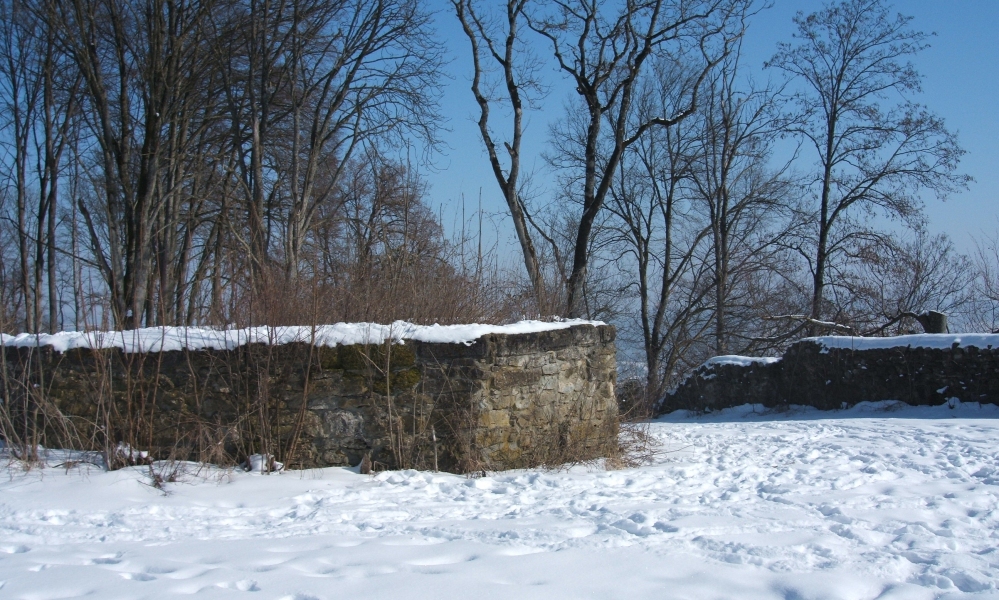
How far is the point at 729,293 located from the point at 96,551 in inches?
792

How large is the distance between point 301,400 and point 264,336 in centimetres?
64

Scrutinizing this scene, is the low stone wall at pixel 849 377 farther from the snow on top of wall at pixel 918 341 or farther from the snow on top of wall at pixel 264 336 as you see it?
the snow on top of wall at pixel 264 336

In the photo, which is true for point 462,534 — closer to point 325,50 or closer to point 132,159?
point 325,50

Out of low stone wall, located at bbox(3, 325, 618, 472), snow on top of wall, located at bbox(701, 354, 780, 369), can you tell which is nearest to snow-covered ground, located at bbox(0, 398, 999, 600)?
low stone wall, located at bbox(3, 325, 618, 472)

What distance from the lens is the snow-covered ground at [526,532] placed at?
335 centimetres

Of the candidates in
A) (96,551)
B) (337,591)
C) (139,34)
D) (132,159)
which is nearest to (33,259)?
(132,159)

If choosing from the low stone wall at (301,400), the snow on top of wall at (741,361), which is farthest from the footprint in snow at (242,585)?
the snow on top of wall at (741,361)

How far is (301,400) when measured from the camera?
6.32m

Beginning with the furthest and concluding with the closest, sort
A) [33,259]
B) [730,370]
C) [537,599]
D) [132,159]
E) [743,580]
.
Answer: [33,259] < [132,159] < [730,370] < [743,580] < [537,599]

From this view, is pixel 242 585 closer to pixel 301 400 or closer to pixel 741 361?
pixel 301 400

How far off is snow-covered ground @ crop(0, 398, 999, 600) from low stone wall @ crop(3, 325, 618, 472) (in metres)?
0.36

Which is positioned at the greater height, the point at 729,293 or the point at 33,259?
the point at 33,259

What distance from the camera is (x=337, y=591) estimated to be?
3234 millimetres

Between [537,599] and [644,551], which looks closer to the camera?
[537,599]
